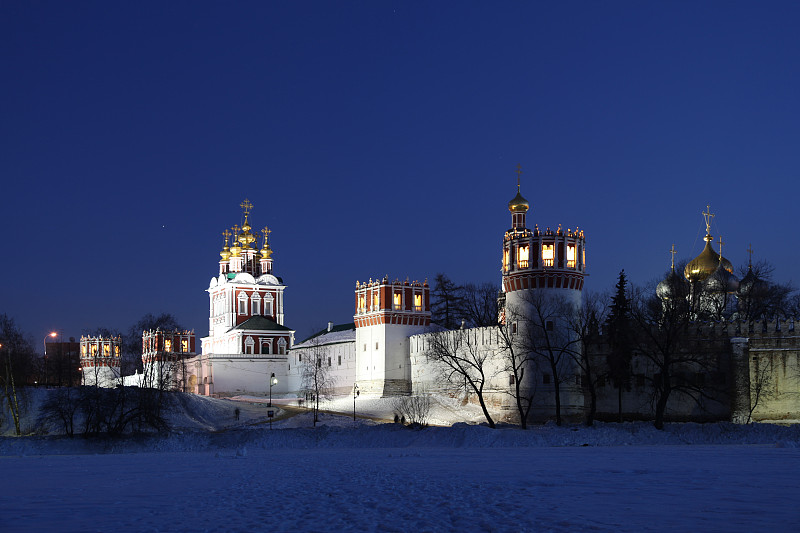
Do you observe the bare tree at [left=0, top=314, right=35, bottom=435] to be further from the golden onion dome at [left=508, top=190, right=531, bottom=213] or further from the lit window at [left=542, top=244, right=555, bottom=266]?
the golden onion dome at [left=508, top=190, right=531, bottom=213]

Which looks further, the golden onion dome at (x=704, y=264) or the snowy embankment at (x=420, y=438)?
the golden onion dome at (x=704, y=264)

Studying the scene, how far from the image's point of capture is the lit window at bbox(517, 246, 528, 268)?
52375 mm

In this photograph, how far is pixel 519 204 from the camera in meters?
71.2

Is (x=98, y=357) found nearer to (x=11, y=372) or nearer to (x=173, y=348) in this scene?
(x=173, y=348)

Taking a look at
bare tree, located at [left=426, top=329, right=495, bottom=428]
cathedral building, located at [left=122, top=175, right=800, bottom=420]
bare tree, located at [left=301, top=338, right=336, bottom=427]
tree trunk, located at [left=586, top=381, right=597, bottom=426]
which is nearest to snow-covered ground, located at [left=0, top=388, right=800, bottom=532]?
tree trunk, located at [left=586, top=381, right=597, bottom=426]

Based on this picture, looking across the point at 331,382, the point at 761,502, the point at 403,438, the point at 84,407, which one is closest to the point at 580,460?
→ the point at 761,502

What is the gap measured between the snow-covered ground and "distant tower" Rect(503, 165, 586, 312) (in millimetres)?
12795

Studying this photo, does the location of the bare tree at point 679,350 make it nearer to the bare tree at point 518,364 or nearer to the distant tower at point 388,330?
the bare tree at point 518,364

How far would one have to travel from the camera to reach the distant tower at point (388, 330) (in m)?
63.8

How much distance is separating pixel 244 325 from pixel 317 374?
14.1 meters

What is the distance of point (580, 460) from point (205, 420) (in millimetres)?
35412

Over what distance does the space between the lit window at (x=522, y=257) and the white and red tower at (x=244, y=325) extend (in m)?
33.8

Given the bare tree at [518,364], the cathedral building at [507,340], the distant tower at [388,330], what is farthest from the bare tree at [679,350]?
the distant tower at [388,330]

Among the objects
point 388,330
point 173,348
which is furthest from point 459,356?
point 173,348
